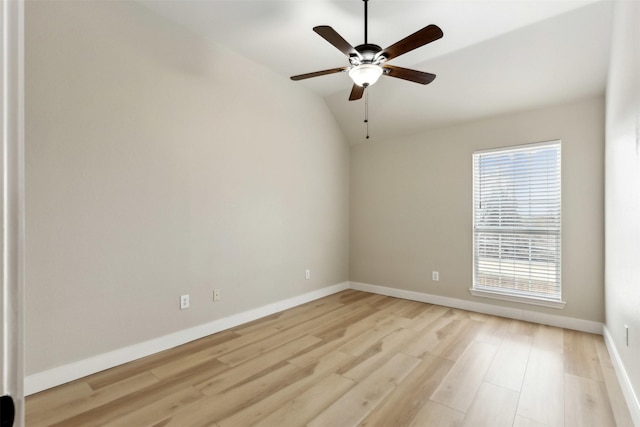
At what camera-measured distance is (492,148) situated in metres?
3.77

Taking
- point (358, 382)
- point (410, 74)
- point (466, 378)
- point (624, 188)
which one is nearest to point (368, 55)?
point (410, 74)

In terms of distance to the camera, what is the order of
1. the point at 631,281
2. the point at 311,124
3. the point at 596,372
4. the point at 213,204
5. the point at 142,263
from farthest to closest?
the point at 311,124, the point at 213,204, the point at 142,263, the point at 596,372, the point at 631,281


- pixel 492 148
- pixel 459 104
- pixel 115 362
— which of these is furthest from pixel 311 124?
pixel 115 362

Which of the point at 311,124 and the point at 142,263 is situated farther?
the point at 311,124

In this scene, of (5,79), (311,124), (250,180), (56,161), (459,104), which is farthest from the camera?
(311,124)

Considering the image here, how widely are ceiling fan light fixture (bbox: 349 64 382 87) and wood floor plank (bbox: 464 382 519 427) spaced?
240 centimetres

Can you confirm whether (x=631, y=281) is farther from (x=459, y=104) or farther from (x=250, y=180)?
(x=250, y=180)

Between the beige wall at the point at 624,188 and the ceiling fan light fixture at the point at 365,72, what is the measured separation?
1.48 m

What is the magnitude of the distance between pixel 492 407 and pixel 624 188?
1.74 m

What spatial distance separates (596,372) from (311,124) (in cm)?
A: 389

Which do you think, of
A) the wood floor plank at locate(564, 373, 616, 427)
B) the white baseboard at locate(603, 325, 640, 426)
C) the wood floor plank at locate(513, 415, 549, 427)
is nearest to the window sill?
the white baseboard at locate(603, 325, 640, 426)

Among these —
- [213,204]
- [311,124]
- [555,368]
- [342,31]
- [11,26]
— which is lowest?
[555,368]

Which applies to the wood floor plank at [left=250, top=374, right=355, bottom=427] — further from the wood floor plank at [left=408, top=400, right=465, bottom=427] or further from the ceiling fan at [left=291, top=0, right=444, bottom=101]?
the ceiling fan at [left=291, top=0, right=444, bottom=101]

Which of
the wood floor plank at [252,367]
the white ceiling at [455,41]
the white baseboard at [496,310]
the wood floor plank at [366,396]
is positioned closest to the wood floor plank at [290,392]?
the wood floor plank at [366,396]
